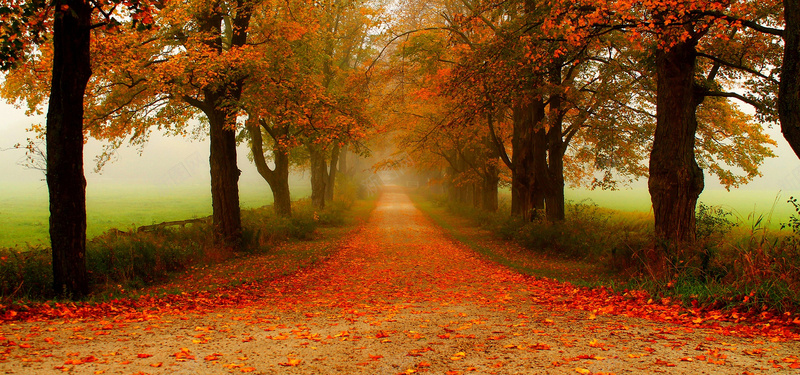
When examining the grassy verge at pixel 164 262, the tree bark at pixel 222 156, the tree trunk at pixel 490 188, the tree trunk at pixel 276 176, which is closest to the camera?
the grassy verge at pixel 164 262

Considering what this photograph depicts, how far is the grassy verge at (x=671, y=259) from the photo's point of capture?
598 centimetres

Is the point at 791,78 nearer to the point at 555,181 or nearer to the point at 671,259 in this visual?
the point at 671,259

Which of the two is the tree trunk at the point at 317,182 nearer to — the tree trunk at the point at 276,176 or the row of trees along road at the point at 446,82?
the row of trees along road at the point at 446,82

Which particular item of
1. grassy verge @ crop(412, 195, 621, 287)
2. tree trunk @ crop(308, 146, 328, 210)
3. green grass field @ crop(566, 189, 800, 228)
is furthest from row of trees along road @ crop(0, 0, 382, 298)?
green grass field @ crop(566, 189, 800, 228)

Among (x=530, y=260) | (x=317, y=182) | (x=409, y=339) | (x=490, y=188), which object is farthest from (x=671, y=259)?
(x=317, y=182)

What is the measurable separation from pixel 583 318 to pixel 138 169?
144 metres

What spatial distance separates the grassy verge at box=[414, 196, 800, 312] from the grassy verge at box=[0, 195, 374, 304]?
21.4ft

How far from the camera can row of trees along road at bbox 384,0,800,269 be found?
26.8ft

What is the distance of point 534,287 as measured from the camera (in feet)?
30.1

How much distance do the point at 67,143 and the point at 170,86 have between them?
456cm

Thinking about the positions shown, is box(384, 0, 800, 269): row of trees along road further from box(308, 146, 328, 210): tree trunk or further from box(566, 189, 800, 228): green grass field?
box(308, 146, 328, 210): tree trunk

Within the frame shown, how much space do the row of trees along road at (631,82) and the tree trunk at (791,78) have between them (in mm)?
13

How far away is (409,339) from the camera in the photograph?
15.8 feet

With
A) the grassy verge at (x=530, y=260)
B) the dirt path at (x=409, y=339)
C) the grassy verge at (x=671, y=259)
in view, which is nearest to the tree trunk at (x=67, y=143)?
the dirt path at (x=409, y=339)
